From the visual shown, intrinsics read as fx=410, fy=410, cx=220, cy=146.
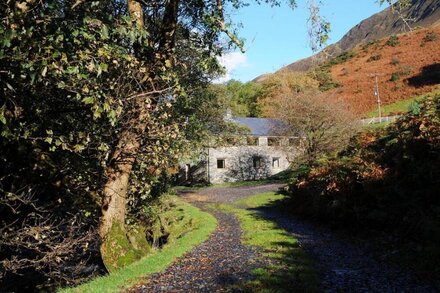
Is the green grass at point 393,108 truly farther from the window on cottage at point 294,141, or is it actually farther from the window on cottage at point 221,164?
the window on cottage at point 221,164

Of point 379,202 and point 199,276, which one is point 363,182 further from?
point 199,276

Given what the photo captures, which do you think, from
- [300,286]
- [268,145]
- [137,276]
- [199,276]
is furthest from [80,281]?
[268,145]

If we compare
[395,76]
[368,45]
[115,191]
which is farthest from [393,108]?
[115,191]

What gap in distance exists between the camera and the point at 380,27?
99.0 m

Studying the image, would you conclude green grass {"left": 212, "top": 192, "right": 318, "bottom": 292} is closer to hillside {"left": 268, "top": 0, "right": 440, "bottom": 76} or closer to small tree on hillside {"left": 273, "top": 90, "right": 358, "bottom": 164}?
hillside {"left": 268, "top": 0, "right": 440, "bottom": 76}

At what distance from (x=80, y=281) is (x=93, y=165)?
3446 mm

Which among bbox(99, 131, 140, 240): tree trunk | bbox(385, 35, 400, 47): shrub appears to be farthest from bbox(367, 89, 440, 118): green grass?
bbox(99, 131, 140, 240): tree trunk

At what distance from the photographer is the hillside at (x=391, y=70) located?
6406cm

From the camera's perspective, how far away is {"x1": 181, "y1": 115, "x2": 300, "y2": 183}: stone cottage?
47062 millimetres

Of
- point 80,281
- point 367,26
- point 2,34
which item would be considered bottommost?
point 80,281

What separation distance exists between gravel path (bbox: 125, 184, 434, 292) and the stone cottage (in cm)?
3125

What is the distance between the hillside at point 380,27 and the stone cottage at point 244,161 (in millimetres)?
10099

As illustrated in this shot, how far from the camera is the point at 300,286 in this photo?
766 centimetres

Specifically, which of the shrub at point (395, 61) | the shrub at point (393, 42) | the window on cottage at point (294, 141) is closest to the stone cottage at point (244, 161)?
the window on cottage at point (294, 141)
